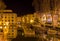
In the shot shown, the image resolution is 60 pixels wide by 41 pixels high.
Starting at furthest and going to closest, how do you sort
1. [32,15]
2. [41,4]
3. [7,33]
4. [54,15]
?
[32,15]
[41,4]
[54,15]
[7,33]

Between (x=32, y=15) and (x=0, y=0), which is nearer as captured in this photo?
(x=0, y=0)

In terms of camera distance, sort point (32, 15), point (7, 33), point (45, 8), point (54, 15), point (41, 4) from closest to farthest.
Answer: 1. point (7, 33)
2. point (54, 15)
3. point (45, 8)
4. point (41, 4)
5. point (32, 15)

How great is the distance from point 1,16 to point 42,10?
10.5 feet

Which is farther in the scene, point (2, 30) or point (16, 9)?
point (16, 9)

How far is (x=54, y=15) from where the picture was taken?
6.71m

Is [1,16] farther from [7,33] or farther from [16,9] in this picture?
[16,9]

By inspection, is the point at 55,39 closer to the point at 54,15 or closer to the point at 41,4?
the point at 54,15

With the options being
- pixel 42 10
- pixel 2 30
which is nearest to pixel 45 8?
pixel 42 10

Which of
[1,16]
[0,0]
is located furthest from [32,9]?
[1,16]

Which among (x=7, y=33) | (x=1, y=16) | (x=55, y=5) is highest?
(x=55, y=5)

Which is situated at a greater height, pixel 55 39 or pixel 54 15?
pixel 54 15

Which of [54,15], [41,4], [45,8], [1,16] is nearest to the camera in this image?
[1,16]

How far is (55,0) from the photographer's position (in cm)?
711

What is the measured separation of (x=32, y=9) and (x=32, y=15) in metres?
0.57
